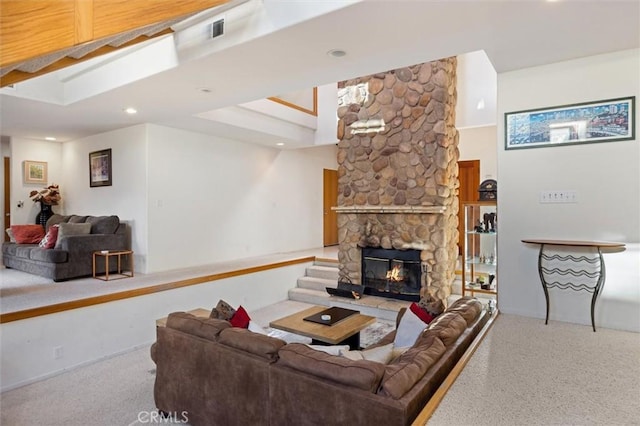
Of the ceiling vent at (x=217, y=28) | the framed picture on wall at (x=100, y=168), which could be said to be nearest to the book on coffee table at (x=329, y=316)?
the ceiling vent at (x=217, y=28)

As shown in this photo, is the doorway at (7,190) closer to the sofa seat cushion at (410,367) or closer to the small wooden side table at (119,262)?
the small wooden side table at (119,262)

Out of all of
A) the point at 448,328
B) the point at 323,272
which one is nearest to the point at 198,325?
the point at 448,328

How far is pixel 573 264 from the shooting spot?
116 inches

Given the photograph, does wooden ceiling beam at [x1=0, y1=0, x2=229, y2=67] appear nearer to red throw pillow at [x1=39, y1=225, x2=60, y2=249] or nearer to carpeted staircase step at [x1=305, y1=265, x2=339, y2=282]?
red throw pillow at [x1=39, y1=225, x2=60, y2=249]

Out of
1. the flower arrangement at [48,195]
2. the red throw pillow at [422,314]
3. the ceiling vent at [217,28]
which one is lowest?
the red throw pillow at [422,314]

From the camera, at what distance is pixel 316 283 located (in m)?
5.86

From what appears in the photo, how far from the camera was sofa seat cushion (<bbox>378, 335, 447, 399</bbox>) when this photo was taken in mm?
1581

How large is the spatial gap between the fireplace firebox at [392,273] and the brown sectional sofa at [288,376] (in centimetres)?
237

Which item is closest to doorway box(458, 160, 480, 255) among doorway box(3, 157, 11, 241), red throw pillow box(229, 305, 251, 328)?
red throw pillow box(229, 305, 251, 328)

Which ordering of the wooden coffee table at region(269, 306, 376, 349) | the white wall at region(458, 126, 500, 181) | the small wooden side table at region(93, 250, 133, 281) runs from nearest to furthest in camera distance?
the wooden coffee table at region(269, 306, 376, 349) → the small wooden side table at region(93, 250, 133, 281) → the white wall at region(458, 126, 500, 181)

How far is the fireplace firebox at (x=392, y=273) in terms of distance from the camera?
16.5 ft

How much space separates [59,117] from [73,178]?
1942 mm

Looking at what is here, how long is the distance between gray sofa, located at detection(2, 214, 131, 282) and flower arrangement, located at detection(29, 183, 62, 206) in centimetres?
94

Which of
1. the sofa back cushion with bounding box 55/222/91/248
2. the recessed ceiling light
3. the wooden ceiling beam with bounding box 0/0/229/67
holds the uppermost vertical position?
the recessed ceiling light
